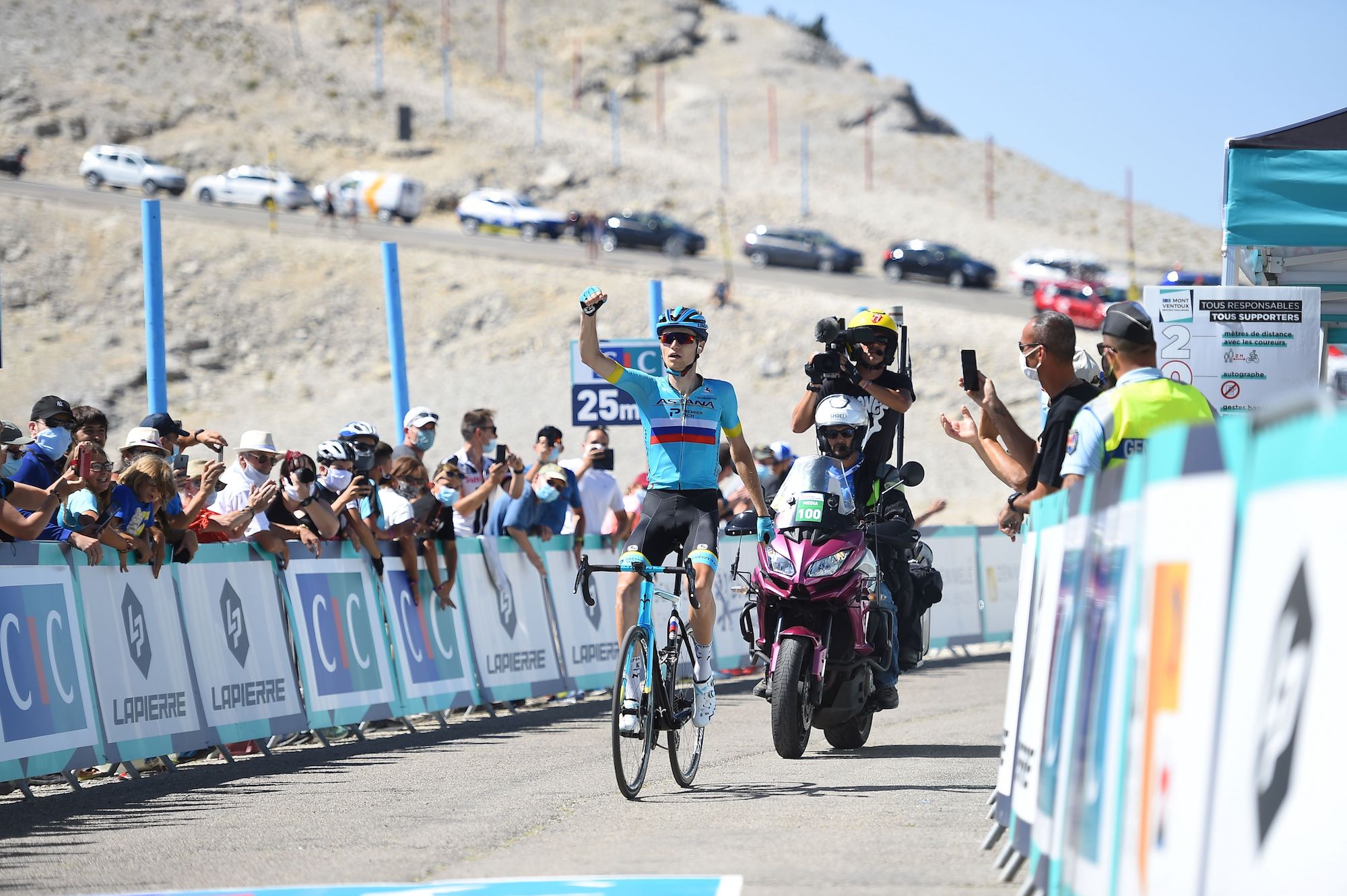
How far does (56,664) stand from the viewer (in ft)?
29.4

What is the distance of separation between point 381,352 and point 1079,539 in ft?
162

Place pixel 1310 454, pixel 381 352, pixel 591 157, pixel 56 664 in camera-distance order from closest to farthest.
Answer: pixel 1310 454 → pixel 56 664 → pixel 381 352 → pixel 591 157

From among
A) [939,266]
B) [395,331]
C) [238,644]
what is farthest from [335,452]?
[939,266]

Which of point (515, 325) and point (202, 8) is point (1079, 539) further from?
point (202, 8)

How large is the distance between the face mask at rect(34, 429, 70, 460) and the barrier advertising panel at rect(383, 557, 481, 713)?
269 centimetres

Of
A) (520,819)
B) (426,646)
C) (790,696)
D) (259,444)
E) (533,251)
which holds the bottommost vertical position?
(426,646)

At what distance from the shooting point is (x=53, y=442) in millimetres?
10336

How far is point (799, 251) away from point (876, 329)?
5378cm

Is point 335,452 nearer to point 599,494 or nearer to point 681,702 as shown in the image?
point 599,494

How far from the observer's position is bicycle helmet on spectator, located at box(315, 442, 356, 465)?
1227 cm

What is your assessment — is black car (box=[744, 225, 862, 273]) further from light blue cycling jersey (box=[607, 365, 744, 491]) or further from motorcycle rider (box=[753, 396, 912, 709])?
light blue cycling jersey (box=[607, 365, 744, 491])

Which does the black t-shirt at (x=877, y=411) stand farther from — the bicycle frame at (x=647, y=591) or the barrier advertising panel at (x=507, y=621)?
the barrier advertising panel at (x=507, y=621)

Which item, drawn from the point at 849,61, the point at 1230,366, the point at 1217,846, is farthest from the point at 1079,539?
the point at 849,61

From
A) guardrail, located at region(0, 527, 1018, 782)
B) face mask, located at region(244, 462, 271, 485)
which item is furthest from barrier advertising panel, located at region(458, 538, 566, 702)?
face mask, located at region(244, 462, 271, 485)
